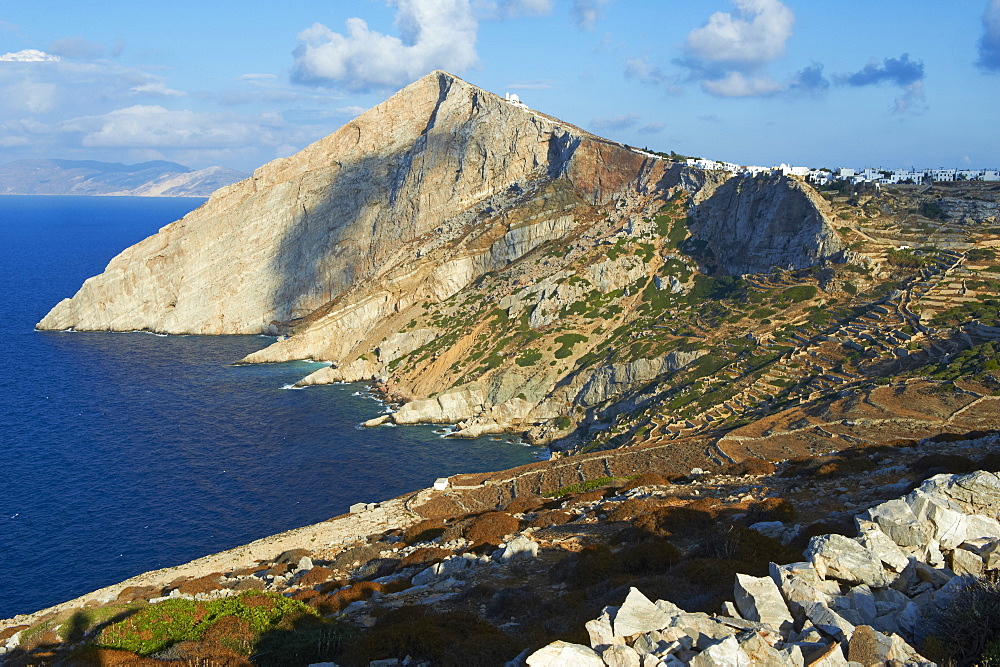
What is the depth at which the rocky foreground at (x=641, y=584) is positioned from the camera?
1336cm

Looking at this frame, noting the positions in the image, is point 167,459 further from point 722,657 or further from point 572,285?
point 722,657

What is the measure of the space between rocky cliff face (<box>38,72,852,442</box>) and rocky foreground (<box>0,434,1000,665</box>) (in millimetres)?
44131

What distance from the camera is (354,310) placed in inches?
4547

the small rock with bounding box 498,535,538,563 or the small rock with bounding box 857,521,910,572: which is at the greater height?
the small rock with bounding box 857,521,910,572

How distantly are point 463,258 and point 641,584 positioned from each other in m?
99.5

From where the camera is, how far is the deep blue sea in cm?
5334

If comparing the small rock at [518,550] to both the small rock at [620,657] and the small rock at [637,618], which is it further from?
the small rock at [620,657]

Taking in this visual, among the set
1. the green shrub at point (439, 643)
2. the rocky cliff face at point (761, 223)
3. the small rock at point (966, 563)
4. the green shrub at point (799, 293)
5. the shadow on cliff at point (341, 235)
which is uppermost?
the shadow on cliff at point (341, 235)

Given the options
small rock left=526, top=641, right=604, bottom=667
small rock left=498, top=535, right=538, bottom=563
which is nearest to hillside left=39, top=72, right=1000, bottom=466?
small rock left=498, top=535, right=538, bottom=563

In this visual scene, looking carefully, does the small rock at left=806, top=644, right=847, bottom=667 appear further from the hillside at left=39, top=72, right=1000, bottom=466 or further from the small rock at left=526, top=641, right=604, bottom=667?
the hillside at left=39, top=72, right=1000, bottom=466

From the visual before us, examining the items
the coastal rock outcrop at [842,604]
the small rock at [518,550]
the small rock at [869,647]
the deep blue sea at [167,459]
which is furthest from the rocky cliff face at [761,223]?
the small rock at [869,647]

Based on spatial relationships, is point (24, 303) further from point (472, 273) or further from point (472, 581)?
point (472, 581)

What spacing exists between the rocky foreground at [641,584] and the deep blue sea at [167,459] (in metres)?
18.0

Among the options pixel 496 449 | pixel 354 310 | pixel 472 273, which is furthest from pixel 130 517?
pixel 472 273
